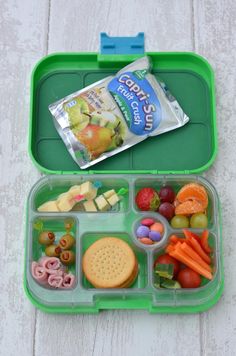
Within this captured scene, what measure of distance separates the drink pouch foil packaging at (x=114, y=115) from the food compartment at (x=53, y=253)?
116mm

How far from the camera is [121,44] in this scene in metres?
1.10

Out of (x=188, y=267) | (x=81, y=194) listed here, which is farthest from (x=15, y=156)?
(x=188, y=267)

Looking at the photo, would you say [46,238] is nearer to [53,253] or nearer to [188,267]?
[53,253]

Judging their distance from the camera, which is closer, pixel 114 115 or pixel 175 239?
pixel 175 239

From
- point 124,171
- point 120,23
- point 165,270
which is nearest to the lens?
point 165,270

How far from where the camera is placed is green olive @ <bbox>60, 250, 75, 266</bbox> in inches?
36.9

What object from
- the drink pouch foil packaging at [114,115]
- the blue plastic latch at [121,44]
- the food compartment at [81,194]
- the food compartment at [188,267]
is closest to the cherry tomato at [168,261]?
the food compartment at [188,267]

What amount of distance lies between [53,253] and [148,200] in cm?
17

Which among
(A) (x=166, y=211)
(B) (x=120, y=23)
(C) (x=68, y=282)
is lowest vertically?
(C) (x=68, y=282)

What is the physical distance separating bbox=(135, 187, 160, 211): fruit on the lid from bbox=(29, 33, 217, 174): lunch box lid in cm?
5

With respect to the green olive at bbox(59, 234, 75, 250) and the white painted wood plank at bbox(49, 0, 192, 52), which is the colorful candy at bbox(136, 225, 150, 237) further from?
the white painted wood plank at bbox(49, 0, 192, 52)

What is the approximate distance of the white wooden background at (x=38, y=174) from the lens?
37.4 inches

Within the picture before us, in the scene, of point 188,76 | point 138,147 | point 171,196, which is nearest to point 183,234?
point 171,196

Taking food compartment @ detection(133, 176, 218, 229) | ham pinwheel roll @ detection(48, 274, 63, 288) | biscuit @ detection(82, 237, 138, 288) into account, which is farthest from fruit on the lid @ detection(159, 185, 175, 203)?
ham pinwheel roll @ detection(48, 274, 63, 288)
